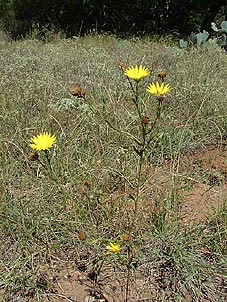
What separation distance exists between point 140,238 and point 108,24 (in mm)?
8562

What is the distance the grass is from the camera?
1.64 metres

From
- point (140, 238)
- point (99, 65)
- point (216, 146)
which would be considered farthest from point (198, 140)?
point (99, 65)

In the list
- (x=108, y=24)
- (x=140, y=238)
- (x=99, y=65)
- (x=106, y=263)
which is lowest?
(x=106, y=263)

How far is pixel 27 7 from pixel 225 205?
9284 millimetres

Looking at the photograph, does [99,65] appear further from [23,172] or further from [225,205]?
[225,205]

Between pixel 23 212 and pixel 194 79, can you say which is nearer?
pixel 23 212

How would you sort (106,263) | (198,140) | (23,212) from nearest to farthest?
(106,263) < (23,212) < (198,140)

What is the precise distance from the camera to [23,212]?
1927 millimetres

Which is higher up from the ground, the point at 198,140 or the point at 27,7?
the point at 27,7

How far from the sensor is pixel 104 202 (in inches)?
77.4

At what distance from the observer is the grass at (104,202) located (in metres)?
1.64

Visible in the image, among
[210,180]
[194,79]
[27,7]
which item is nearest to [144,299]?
[210,180]

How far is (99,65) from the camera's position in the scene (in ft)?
13.5

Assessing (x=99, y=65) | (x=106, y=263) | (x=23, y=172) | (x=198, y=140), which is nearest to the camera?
(x=106, y=263)
